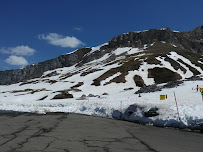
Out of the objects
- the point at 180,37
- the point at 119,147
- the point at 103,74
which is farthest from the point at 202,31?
the point at 119,147

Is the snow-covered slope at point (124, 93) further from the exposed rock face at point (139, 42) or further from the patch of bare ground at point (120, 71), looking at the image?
the exposed rock face at point (139, 42)

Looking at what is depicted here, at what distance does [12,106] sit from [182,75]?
6248 cm

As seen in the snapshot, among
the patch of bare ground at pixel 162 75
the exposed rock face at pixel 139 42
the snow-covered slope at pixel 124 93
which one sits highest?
the exposed rock face at pixel 139 42

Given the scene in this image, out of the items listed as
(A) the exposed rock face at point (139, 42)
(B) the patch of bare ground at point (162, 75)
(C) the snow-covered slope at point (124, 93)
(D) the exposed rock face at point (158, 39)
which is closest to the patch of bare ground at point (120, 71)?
(C) the snow-covered slope at point (124, 93)

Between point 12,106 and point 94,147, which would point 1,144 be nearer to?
point 94,147

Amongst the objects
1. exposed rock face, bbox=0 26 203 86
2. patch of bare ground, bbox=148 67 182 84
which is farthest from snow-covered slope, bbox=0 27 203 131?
exposed rock face, bbox=0 26 203 86

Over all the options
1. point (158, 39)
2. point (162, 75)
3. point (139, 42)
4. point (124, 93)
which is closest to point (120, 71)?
point (162, 75)

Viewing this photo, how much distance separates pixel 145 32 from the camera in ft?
532

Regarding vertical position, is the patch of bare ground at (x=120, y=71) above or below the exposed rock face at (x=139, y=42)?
below

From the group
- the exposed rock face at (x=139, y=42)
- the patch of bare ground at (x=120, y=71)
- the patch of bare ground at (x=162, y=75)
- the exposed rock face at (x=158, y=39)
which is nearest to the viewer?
the patch of bare ground at (x=120, y=71)

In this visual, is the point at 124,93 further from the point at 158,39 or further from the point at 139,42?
the point at 158,39

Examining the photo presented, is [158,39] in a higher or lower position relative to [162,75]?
higher

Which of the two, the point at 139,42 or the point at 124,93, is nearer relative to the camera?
the point at 124,93

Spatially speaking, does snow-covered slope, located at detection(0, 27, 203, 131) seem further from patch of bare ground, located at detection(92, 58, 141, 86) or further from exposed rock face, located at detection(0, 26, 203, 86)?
exposed rock face, located at detection(0, 26, 203, 86)
